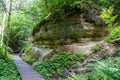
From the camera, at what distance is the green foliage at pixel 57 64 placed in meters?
10.8

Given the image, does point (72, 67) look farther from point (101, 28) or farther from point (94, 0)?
point (94, 0)

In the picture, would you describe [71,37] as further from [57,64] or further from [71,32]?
[57,64]

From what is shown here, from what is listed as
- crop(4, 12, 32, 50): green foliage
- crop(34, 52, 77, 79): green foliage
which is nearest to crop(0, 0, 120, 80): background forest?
crop(34, 52, 77, 79): green foliage

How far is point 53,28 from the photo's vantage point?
44.1 feet

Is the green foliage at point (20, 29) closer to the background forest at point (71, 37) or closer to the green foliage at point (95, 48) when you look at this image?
the background forest at point (71, 37)

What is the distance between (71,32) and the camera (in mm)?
12547

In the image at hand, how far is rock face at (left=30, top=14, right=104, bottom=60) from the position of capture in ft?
40.7

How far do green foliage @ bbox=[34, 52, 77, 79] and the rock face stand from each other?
3.80 feet

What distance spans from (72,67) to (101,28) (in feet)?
11.6

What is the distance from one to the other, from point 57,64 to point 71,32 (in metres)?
2.23

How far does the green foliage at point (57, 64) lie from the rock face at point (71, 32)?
1.16 meters

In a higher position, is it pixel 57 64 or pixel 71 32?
pixel 71 32

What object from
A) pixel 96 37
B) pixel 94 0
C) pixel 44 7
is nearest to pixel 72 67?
pixel 96 37

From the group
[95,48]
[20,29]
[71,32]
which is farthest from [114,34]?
[20,29]
